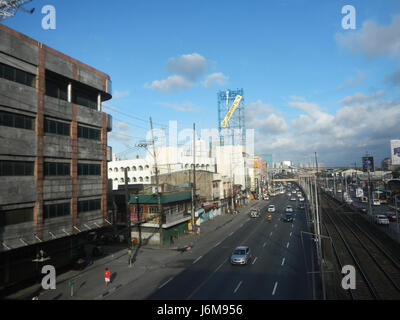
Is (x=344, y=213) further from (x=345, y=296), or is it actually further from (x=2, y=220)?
(x=2, y=220)

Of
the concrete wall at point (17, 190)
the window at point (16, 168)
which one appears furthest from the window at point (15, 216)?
the window at point (16, 168)

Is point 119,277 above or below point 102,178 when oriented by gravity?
below

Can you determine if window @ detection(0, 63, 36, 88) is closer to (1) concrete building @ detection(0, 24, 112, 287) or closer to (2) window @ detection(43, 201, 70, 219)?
(1) concrete building @ detection(0, 24, 112, 287)

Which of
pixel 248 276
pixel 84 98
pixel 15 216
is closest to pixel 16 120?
pixel 15 216

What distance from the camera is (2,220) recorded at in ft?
66.1

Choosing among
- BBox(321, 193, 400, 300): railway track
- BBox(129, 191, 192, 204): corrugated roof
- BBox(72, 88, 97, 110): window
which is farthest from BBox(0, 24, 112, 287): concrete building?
BBox(321, 193, 400, 300): railway track

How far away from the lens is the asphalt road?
1920 centimetres

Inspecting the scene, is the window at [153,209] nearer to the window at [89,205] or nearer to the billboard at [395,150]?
the window at [89,205]

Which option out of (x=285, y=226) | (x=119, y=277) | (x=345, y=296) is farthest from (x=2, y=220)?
(x=285, y=226)

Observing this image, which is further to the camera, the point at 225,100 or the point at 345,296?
the point at 225,100

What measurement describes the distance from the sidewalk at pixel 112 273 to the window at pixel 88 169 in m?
10.0

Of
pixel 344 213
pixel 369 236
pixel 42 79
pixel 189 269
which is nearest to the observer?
pixel 42 79

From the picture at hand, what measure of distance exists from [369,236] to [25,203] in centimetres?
4293

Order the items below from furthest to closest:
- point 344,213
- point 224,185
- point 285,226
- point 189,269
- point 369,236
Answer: point 224,185 → point 344,213 → point 285,226 → point 369,236 → point 189,269
